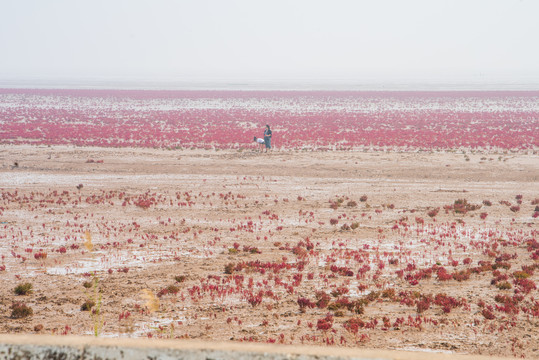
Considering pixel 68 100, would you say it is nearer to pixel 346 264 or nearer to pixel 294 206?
pixel 294 206

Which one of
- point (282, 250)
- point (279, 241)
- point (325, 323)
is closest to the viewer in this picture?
point (325, 323)

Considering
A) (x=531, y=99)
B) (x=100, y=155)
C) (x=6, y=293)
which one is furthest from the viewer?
(x=531, y=99)

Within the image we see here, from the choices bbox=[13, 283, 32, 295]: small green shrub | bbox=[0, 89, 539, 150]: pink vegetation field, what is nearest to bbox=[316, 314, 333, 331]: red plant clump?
bbox=[13, 283, 32, 295]: small green shrub

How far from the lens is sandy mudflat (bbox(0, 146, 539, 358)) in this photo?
10414mm

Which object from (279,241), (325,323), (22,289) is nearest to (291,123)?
(279,241)

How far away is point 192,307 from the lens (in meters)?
11.5

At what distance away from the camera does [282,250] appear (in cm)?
1617

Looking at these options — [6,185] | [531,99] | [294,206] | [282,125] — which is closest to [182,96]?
[282,125]

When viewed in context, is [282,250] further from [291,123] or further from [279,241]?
[291,123]

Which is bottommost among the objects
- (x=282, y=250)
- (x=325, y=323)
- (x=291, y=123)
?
(x=282, y=250)

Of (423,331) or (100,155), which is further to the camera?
(100,155)

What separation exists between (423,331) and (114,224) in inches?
527

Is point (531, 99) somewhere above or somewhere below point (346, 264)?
above

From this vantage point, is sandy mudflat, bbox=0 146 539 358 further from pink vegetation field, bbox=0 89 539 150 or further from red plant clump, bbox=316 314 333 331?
pink vegetation field, bbox=0 89 539 150
